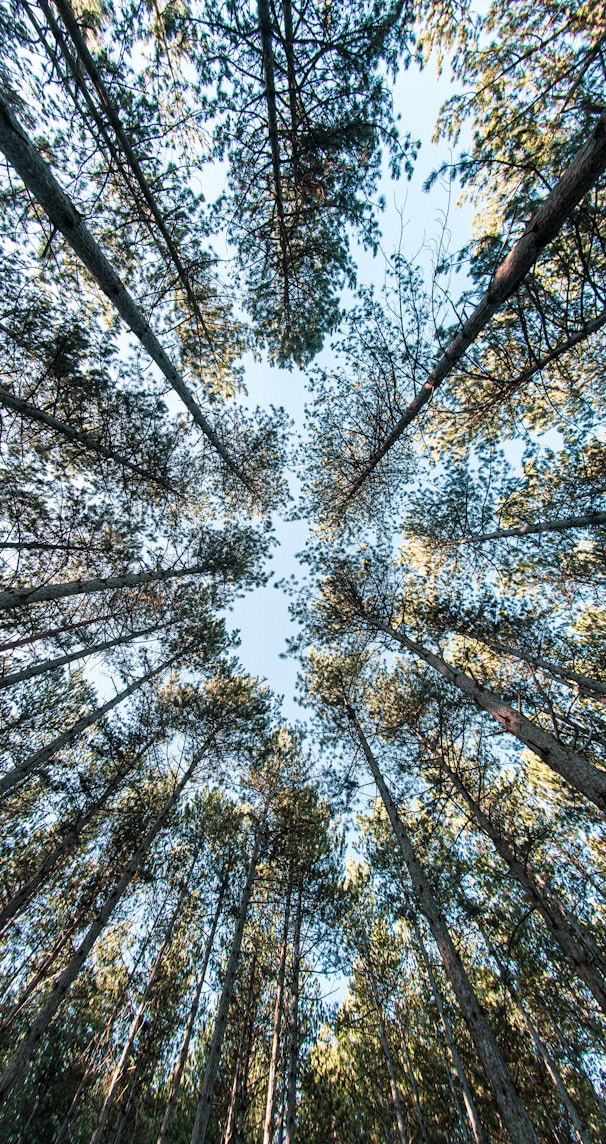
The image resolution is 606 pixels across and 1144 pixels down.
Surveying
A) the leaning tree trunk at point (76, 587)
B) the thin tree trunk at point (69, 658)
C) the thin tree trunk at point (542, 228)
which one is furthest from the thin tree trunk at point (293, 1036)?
the thin tree trunk at point (542, 228)

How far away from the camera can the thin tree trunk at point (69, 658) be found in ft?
22.5

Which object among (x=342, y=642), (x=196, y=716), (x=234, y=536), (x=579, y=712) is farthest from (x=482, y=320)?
(x=196, y=716)

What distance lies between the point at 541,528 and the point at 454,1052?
40.1 ft

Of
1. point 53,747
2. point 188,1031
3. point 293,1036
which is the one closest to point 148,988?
point 188,1031

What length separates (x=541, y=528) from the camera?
6.94 metres

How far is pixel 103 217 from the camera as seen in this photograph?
19.2 ft

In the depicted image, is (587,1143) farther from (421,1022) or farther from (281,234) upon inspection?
(281,234)

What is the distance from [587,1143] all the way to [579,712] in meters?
9.52

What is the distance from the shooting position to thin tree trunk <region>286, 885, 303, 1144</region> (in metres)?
6.79

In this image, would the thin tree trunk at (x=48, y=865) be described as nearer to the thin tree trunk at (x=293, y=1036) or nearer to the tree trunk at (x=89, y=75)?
the thin tree trunk at (x=293, y=1036)

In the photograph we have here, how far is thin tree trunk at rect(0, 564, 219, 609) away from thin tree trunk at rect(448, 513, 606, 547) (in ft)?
21.7

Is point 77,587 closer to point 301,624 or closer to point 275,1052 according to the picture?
point 301,624

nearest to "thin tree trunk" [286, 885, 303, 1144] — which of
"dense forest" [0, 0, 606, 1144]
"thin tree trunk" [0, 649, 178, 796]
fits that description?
"dense forest" [0, 0, 606, 1144]

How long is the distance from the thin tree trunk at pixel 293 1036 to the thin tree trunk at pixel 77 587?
881cm
